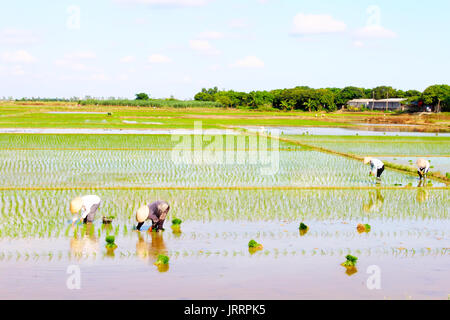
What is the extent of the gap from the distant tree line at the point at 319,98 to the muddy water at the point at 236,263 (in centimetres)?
6005

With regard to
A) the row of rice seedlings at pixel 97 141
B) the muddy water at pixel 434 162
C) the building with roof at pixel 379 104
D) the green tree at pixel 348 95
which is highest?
the green tree at pixel 348 95

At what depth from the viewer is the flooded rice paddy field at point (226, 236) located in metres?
6.35

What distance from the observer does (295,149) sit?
871 inches

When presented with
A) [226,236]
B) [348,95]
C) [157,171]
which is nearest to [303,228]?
[226,236]

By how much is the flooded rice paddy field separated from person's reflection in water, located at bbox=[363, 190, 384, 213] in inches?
1.5

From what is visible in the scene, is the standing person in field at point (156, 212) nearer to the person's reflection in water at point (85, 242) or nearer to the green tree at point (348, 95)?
the person's reflection in water at point (85, 242)

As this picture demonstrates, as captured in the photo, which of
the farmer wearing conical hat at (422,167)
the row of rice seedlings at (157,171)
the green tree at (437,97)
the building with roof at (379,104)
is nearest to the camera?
the row of rice seedlings at (157,171)

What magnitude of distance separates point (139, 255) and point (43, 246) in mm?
1450

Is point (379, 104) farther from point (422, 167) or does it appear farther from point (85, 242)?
point (85, 242)

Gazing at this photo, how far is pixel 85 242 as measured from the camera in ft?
26.2

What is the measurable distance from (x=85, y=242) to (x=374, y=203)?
20.3ft

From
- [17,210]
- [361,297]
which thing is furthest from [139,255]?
[17,210]

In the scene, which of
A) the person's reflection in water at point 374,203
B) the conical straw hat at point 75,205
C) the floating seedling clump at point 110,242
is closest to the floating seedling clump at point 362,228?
the person's reflection in water at point 374,203

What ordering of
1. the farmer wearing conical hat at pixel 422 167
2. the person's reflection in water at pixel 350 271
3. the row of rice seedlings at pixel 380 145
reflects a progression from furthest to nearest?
the row of rice seedlings at pixel 380 145, the farmer wearing conical hat at pixel 422 167, the person's reflection in water at pixel 350 271
